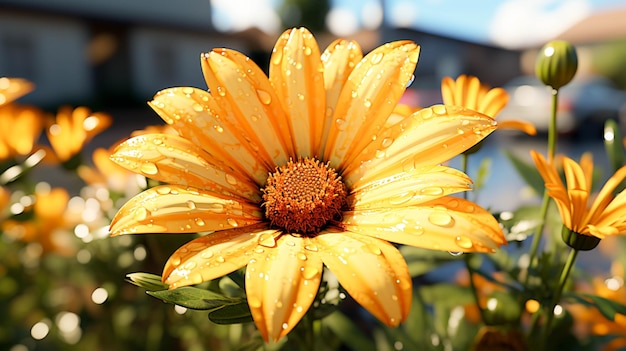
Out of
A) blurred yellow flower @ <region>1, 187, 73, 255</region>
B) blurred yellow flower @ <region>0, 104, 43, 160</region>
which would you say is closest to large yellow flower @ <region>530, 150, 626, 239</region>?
blurred yellow flower @ <region>0, 104, 43, 160</region>

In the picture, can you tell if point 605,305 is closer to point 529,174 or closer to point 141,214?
point 529,174

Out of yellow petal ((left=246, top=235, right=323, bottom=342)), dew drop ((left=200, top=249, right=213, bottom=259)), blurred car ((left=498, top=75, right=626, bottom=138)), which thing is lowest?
blurred car ((left=498, top=75, right=626, bottom=138))

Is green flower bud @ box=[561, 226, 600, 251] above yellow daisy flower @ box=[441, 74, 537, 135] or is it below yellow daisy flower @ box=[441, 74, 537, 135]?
below

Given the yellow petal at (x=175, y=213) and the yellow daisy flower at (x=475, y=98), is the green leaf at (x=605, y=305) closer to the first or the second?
the yellow daisy flower at (x=475, y=98)

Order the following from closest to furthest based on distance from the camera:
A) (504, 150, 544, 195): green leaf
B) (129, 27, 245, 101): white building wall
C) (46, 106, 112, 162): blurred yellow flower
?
1. (504, 150, 544, 195): green leaf
2. (46, 106, 112, 162): blurred yellow flower
3. (129, 27, 245, 101): white building wall

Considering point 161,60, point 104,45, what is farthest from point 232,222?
point 161,60

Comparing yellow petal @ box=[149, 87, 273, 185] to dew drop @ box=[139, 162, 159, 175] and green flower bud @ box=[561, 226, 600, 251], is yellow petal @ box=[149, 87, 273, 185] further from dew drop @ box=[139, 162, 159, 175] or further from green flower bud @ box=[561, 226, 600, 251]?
green flower bud @ box=[561, 226, 600, 251]

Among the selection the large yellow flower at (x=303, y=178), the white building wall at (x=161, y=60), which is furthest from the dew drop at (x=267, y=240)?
the white building wall at (x=161, y=60)
